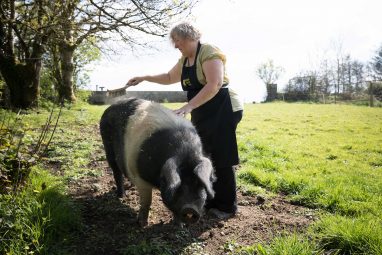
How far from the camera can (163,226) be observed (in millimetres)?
4008

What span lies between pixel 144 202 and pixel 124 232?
362 millimetres

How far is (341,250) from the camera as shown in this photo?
3.34 m

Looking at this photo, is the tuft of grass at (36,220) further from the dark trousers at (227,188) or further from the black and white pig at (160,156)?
the dark trousers at (227,188)

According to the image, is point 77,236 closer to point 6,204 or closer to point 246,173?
point 6,204

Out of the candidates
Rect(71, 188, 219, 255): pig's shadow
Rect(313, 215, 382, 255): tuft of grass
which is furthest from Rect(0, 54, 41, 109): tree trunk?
Rect(313, 215, 382, 255): tuft of grass

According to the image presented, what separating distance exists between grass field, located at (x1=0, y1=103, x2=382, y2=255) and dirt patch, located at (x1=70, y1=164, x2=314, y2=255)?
216 mm

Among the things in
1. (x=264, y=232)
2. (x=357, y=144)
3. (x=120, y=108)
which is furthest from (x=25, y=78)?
(x=264, y=232)

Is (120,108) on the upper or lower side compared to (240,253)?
upper

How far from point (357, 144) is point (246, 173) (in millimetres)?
4746

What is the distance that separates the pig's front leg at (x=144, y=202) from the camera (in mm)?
3866

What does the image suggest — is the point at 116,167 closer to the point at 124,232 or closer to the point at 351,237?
the point at 124,232

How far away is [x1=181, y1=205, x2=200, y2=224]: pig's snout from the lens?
3163 millimetres

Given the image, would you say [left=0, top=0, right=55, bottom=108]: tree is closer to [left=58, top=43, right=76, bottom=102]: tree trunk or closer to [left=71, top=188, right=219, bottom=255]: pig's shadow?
[left=58, top=43, right=76, bottom=102]: tree trunk

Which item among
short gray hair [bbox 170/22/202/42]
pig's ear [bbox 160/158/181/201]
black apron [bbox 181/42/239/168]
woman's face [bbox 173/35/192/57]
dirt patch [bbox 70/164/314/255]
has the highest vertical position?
short gray hair [bbox 170/22/202/42]
